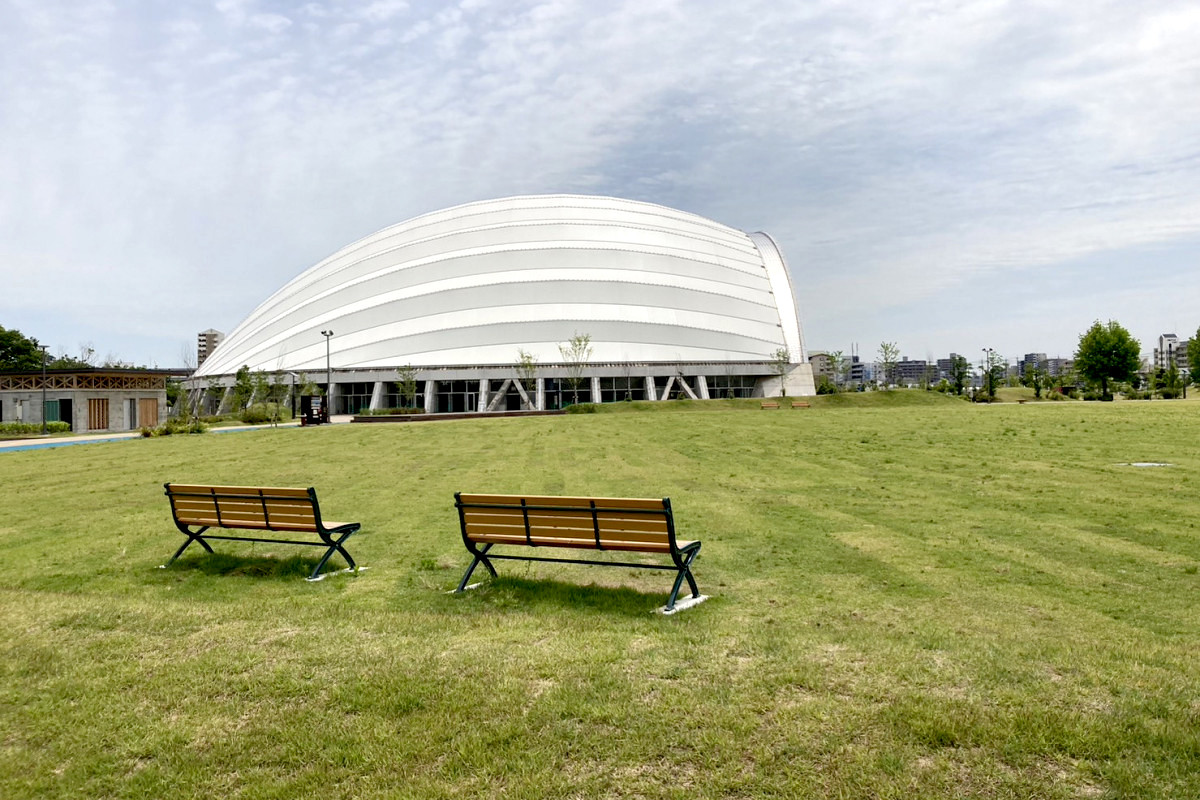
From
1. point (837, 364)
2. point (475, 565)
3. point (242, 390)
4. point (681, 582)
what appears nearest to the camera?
point (681, 582)

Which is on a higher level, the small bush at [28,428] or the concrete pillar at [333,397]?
the concrete pillar at [333,397]

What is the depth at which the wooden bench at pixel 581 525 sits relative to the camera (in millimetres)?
6270

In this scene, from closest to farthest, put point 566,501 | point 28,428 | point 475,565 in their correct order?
point 566,501 → point 475,565 → point 28,428

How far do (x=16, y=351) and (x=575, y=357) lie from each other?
58984mm

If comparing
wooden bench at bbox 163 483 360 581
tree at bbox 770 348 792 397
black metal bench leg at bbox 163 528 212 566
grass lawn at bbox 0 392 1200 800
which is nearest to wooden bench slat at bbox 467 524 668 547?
grass lawn at bbox 0 392 1200 800

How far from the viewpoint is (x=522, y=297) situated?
6075cm

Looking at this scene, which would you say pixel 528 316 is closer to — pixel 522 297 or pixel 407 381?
pixel 522 297

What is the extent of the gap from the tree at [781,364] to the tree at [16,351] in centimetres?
7159

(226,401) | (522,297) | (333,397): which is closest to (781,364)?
(522,297)

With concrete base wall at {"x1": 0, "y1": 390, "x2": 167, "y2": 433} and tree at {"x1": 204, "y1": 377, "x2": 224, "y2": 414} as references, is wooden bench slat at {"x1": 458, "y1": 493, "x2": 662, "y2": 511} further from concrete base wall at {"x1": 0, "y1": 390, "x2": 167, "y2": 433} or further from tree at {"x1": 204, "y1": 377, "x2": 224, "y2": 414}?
tree at {"x1": 204, "y1": 377, "x2": 224, "y2": 414}

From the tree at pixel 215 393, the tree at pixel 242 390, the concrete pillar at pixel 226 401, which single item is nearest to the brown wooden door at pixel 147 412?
the tree at pixel 242 390

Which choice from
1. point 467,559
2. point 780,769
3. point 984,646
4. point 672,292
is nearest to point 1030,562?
point 984,646

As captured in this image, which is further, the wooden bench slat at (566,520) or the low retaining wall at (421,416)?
the low retaining wall at (421,416)

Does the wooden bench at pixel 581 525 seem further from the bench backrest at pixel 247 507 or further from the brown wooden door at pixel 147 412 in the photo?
the brown wooden door at pixel 147 412
